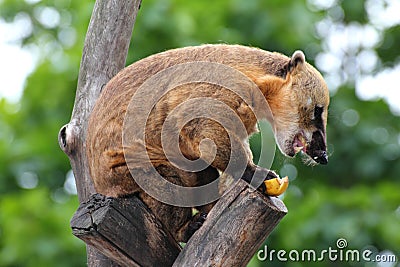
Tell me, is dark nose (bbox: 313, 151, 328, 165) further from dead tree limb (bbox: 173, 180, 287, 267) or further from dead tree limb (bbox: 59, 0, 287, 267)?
dead tree limb (bbox: 173, 180, 287, 267)

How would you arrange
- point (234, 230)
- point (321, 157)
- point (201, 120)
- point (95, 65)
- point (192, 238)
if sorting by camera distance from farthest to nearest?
point (95, 65) < point (321, 157) < point (201, 120) < point (192, 238) < point (234, 230)

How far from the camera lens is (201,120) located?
524 centimetres

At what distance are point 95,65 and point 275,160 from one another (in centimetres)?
301

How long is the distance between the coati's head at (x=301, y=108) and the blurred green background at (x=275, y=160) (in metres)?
2.71

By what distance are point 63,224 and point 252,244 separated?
490cm

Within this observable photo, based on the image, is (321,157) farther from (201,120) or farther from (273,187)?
(201,120)

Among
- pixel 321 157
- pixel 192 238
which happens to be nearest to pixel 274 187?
pixel 192 238

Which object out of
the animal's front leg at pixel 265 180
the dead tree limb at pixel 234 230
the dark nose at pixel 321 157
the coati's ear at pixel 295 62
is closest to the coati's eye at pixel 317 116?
the dark nose at pixel 321 157

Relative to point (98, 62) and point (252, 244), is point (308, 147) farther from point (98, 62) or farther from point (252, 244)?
point (98, 62)

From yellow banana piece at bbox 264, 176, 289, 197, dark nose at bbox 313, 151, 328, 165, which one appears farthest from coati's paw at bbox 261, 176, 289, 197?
dark nose at bbox 313, 151, 328, 165

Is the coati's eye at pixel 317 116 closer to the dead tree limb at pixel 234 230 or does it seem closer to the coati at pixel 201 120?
the coati at pixel 201 120

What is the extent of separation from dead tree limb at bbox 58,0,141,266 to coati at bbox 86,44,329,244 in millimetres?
249

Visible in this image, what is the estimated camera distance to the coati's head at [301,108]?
5.70m

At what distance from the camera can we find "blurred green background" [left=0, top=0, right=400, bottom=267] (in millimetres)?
9445
